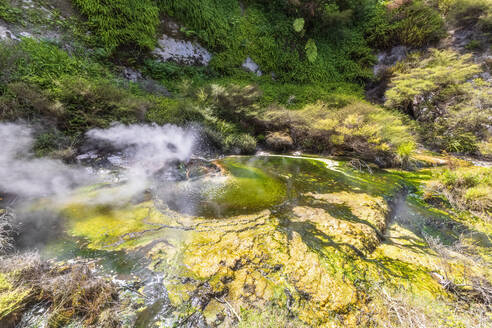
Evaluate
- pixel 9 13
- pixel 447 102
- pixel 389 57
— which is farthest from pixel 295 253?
pixel 389 57

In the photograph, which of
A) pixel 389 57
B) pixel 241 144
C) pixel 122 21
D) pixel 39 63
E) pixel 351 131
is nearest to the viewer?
pixel 39 63

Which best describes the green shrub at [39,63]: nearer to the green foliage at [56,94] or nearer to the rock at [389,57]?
the green foliage at [56,94]

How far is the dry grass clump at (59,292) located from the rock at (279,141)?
18.6 ft

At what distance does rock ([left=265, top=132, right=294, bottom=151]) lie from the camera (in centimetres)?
630

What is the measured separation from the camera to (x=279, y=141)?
20.7 feet

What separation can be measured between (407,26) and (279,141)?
1067 cm

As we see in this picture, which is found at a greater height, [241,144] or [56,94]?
[56,94]

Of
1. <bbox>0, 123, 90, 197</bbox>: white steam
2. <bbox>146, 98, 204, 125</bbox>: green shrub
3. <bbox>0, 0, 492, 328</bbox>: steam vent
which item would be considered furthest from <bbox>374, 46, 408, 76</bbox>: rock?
<bbox>0, 123, 90, 197</bbox>: white steam

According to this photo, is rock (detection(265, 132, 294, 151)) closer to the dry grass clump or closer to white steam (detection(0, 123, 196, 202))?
white steam (detection(0, 123, 196, 202))

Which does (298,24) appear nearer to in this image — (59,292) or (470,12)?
(470,12)

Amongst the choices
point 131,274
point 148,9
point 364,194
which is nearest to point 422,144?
point 364,194

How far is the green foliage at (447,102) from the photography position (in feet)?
18.9

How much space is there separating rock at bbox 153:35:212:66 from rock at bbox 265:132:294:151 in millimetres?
5246

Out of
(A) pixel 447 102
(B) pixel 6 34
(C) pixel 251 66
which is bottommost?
(B) pixel 6 34
